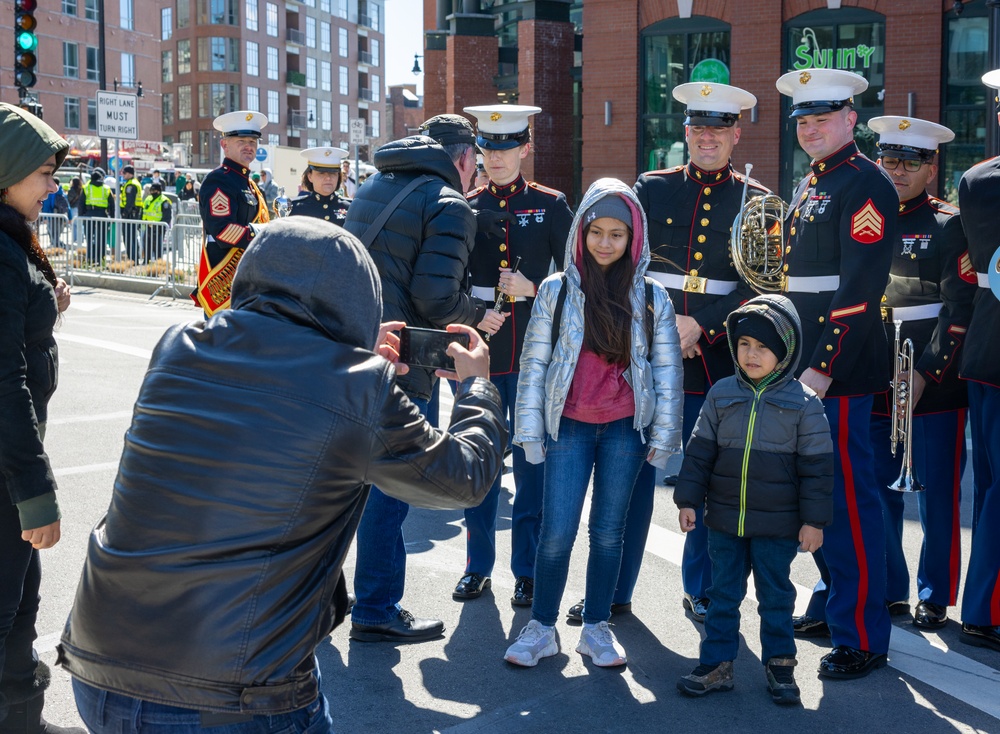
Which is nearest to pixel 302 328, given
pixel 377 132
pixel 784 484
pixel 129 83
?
pixel 784 484

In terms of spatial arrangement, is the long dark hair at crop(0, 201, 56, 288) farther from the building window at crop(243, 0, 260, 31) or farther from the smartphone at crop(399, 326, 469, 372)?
the building window at crop(243, 0, 260, 31)

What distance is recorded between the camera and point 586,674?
4.75 metres

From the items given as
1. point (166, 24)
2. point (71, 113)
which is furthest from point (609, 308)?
point (166, 24)

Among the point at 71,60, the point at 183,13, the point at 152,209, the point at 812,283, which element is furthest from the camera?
the point at 183,13

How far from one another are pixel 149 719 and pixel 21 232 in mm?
1765

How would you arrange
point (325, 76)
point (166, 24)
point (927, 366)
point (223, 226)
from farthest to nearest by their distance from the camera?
point (325, 76), point (166, 24), point (223, 226), point (927, 366)

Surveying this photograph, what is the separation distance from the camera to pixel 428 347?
10.7 feet

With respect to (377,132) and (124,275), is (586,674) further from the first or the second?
(377,132)

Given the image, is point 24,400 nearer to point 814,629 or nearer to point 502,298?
point 502,298

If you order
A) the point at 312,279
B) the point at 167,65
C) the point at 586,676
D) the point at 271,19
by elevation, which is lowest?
the point at 586,676

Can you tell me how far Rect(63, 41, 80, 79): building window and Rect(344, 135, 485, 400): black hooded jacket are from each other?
76.6m

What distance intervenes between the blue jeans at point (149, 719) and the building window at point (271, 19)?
310 ft

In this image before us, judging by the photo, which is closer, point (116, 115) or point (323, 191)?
point (323, 191)

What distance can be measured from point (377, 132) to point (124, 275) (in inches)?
3663
